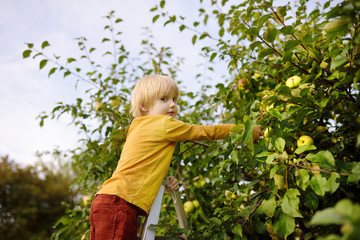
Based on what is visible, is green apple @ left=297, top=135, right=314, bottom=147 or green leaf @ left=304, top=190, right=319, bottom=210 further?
green apple @ left=297, top=135, right=314, bottom=147

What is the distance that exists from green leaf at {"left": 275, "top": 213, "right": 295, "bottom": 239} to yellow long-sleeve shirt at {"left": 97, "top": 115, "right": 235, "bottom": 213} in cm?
49

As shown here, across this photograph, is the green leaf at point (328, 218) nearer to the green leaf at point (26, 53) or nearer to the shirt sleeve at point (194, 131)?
the shirt sleeve at point (194, 131)

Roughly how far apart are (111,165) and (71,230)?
737 mm

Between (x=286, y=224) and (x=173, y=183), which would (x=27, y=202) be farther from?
(x=286, y=224)

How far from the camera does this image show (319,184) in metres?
0.91

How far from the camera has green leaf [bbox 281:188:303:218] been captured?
0.93 metres

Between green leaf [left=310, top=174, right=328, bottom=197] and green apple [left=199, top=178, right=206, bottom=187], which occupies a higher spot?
green leaf [left=310, top=174, right=328, bottom=197]

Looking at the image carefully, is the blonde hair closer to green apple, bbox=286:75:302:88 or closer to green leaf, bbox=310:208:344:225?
green apple, bbox=286:75:302:88

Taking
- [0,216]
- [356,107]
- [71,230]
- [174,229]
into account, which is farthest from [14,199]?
[356,107]

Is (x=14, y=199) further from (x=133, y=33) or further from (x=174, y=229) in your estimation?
Answer: (x=174, y=229)

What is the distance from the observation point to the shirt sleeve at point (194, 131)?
53.5 inches

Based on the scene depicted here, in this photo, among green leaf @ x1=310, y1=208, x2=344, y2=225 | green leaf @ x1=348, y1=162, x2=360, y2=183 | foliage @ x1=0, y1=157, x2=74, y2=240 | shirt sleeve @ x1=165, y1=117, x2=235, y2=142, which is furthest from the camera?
foliage @ x1=0, y1=157, x2=74, y2=240

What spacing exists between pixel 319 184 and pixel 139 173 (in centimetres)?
79

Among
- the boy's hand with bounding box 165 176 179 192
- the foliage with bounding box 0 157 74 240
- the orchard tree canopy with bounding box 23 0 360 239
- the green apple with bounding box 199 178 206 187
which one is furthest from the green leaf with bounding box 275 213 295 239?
the foliage with bounding box 0 157 74 240
